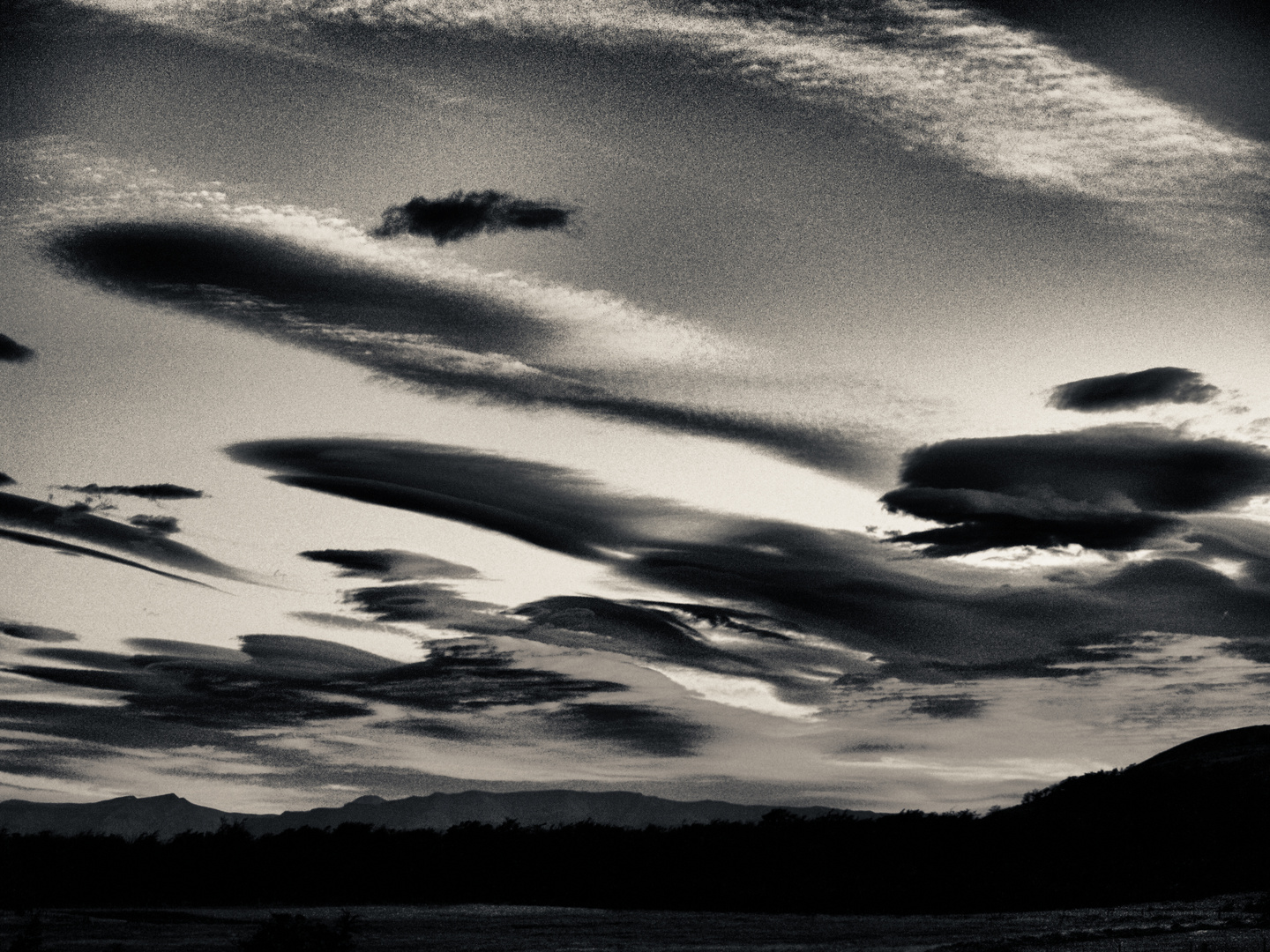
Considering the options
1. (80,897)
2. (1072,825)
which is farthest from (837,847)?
(80,897)

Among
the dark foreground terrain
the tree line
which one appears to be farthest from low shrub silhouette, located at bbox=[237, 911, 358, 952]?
the tree line

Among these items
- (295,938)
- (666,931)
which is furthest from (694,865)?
(295,938)

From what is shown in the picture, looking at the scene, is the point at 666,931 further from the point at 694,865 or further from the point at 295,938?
the point at 694,865

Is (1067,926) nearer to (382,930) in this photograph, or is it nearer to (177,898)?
(382,930)

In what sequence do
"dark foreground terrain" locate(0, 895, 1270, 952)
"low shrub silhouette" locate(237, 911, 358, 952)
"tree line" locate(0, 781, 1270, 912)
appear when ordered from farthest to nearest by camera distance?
"tree line" locate(0, 781, 1270, 912) → "dark foreground terrain" locate(0, 895, 1270, 952) → "low shrub silhouette" locate(237, 911, 358, 952)

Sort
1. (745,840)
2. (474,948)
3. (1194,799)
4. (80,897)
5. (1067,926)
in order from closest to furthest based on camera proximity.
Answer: (474,948) → (1067,926) → (80,897) → (745,840) → (1194,799)

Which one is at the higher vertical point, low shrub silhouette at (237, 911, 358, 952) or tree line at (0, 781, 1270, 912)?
low shrub silhouette at (237, 911, 358, 952)

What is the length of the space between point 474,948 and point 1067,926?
26557 millimetres

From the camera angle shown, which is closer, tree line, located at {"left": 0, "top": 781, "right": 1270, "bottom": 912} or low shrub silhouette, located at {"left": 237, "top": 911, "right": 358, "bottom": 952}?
low shrub silhouette, located at {"left": 237, "top": 911, "right": 358, "bottom": 952}

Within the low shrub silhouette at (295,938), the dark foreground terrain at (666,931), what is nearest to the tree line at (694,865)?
the dark foreground terrain at (666,931)

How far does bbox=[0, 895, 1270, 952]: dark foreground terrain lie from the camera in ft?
125

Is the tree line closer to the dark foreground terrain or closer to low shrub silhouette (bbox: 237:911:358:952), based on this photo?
the dark foreground terrain

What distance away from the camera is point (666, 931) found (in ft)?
172

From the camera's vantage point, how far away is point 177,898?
7825 cm
